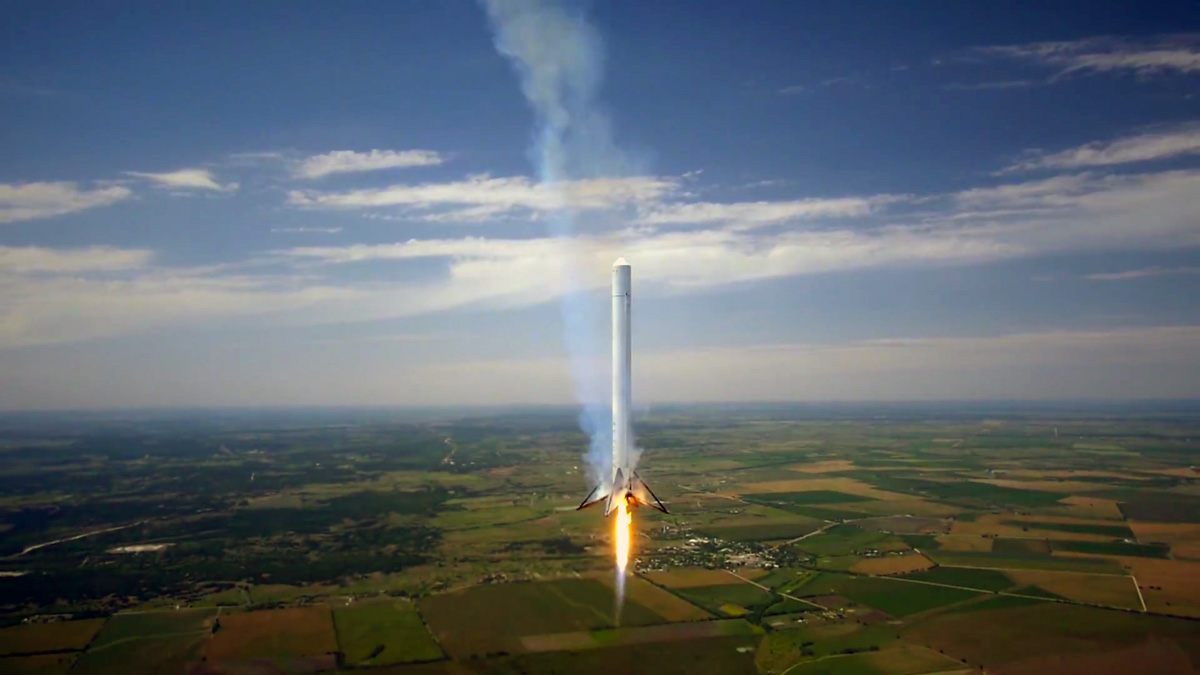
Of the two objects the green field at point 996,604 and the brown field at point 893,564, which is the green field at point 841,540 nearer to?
the brown field at point 893,564

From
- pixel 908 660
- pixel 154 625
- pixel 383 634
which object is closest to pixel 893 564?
pixel 908 660

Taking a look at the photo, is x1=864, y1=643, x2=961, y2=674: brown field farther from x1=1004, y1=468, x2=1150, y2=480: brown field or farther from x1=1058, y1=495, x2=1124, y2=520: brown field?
x1=1004, y1=468, x2=1150, y2=480: brown field

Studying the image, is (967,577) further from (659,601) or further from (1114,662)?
(659,601)

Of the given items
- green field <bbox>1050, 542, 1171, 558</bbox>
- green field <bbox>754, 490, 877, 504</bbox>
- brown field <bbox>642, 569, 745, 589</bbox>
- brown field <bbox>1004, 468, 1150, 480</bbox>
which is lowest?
green field <bbox>1050, 542, 1171, 558</bbox>

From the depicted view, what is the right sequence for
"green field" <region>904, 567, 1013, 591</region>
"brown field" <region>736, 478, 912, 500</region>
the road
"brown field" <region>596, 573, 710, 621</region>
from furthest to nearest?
"brown field" <region>736, 478, 912, 500</region>
the road
"green field" <region>904, 567, 1013, 591</region>
"brown field" <region>596, 573, 710, 621</region>

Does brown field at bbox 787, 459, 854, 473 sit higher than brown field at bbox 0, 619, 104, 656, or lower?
higher

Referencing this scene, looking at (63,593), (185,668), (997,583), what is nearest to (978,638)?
(997,583)

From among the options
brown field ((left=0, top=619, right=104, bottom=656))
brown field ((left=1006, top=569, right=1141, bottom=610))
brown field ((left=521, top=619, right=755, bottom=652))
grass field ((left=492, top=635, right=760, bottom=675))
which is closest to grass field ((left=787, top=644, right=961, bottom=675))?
grass field ((left=492, top=635, right=760, bottom=675))
